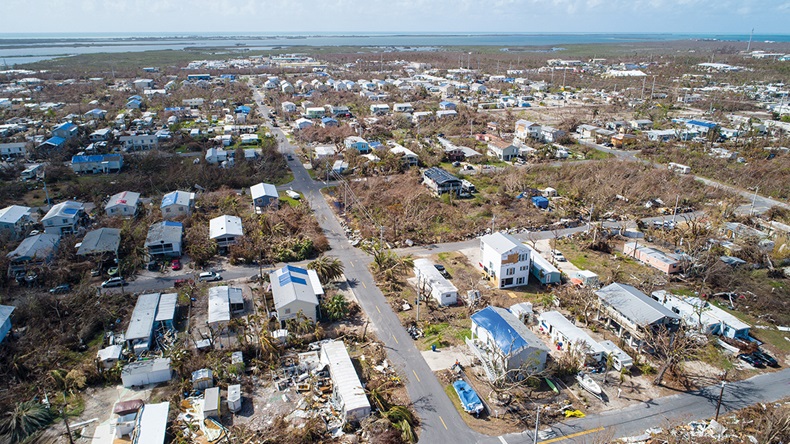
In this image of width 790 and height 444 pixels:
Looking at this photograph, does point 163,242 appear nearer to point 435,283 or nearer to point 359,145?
point 435,283

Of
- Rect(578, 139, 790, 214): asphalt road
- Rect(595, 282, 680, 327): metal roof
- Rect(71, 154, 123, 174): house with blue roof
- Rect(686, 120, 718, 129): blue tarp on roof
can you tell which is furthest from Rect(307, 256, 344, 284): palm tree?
Rect(686, 120, 718, 129): blue tarp on roof

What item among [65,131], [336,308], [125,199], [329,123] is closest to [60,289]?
[125,199]

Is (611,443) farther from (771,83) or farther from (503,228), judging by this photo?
(771,83)

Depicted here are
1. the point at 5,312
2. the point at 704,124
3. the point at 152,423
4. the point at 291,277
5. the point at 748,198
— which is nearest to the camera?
the point at 152,423

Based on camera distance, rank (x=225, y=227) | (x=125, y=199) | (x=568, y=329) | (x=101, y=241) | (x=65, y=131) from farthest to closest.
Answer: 1. (x=65, y=131)
2. (x=125, y=199)
3. (x=225, y=227)
4. (x=101, y=241)
5. (x=568, y=329)

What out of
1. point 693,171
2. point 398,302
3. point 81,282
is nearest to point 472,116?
point 693,171

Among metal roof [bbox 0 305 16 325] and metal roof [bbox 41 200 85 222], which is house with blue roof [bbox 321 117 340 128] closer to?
metal roof [bbox 41 200 85 222]
